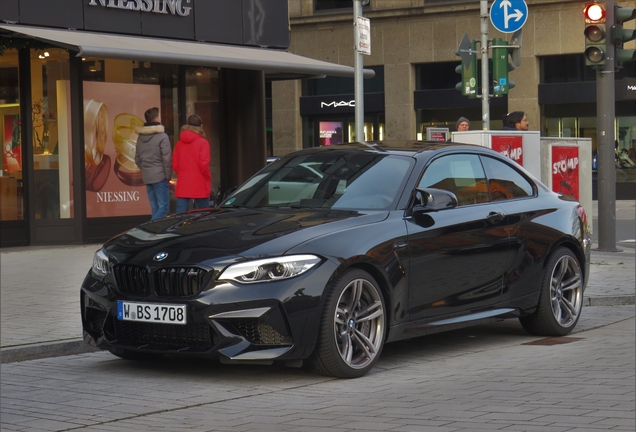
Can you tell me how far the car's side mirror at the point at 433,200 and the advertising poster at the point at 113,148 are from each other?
33.5 ft

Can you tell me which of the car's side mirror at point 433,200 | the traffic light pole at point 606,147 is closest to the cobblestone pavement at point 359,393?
the car's side mirror at point 433,200

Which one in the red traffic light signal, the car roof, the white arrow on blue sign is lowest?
the car roof

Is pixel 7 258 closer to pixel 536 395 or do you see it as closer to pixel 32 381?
pixel 32 381

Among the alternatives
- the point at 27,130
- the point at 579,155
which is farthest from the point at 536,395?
the point at 27,130

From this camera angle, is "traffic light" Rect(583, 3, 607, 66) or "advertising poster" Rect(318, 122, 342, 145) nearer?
"traffic light" Rect(583, 3, 607, 66)

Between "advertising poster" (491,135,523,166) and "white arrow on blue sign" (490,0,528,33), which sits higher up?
"white arrow on blue sign" (490,0,528,33)

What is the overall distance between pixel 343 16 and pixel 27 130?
1842 cm

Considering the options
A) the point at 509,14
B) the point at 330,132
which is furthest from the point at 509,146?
the point at 330,132

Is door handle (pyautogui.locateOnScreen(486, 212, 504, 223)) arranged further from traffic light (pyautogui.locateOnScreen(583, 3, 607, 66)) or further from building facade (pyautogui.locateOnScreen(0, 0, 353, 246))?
building facade (pyautogui.locateOnScreen(0, 0, 353, 246))

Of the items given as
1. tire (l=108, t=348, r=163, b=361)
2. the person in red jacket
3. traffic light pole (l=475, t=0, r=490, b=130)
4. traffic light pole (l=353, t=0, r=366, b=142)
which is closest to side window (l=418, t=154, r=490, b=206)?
tire (l=108, t=348, r=163, b=361)

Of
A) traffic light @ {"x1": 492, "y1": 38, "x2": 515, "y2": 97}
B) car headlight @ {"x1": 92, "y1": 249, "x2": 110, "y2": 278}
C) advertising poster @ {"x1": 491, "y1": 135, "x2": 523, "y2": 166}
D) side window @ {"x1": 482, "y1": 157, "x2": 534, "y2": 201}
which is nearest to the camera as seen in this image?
car headlight @ {"x1": 92, "y1": 249, "x2": 110, "y2": 278}

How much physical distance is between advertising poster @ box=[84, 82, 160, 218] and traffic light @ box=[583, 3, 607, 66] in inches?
277

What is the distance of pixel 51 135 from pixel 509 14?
718 centimetres

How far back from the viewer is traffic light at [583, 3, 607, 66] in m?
15.2
